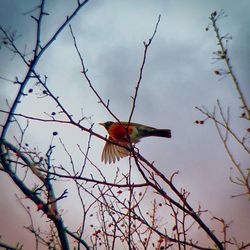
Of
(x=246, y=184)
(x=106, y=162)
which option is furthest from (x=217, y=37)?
(x=106, y=162)

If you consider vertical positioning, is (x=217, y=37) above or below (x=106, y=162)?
above

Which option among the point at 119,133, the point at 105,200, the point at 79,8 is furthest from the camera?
the point at 119,133

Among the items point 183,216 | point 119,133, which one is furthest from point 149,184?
point 119,133

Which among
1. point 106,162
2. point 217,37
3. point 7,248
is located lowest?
point 7,248

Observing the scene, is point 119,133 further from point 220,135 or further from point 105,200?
point 220,135

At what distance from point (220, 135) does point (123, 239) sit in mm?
2038

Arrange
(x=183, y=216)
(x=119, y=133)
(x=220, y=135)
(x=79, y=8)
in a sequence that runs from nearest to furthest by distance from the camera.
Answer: (x=79, y=8), (x=183, y=216), (x=220, y=135), (x=119, y=133)

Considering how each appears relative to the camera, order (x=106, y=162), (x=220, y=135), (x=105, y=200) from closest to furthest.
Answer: (x=220, y=135) → (x=105, y=200) → (x=106, y=162)

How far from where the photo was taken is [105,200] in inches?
174

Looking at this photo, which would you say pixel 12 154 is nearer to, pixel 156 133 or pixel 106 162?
pixel 106 162

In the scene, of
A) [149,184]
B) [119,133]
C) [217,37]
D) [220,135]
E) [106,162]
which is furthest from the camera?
[106,162]

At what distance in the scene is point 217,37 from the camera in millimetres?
4984

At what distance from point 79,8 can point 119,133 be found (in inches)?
146

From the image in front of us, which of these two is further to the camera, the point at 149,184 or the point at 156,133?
the point at 156,133
